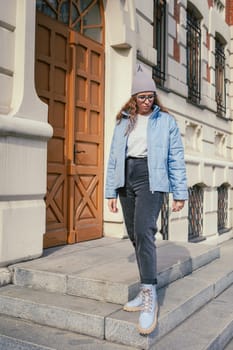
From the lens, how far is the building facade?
15.4ft

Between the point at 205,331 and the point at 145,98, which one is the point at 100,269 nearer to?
the point at 205,331

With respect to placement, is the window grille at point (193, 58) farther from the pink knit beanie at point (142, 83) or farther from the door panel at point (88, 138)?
the pink knit beanie at point (142, 83)

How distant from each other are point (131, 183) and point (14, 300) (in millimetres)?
1496

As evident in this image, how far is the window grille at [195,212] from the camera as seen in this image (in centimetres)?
1015

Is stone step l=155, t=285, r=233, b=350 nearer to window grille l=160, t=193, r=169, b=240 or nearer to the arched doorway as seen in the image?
the arched doorway

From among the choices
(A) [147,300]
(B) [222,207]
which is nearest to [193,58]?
(B) [222,207]

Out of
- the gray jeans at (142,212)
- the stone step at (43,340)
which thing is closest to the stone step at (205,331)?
the stone step at (43,340)

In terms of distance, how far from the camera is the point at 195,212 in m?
10.5

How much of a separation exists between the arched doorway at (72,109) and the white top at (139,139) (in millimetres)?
2258

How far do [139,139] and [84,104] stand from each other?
2.94 meters

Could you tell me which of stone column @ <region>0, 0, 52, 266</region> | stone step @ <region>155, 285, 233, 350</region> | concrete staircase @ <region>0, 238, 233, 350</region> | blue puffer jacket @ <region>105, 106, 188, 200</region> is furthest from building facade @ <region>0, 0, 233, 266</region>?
stone step @ <region>155, 285, 233, 350</region>

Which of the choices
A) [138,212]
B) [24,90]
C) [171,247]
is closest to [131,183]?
[138,212]

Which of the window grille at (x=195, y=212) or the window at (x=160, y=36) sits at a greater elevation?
the window at (x=160, y=36)

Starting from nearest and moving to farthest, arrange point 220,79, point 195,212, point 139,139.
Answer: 1. point 139,139
2. point 195,212
3. point 220,79
